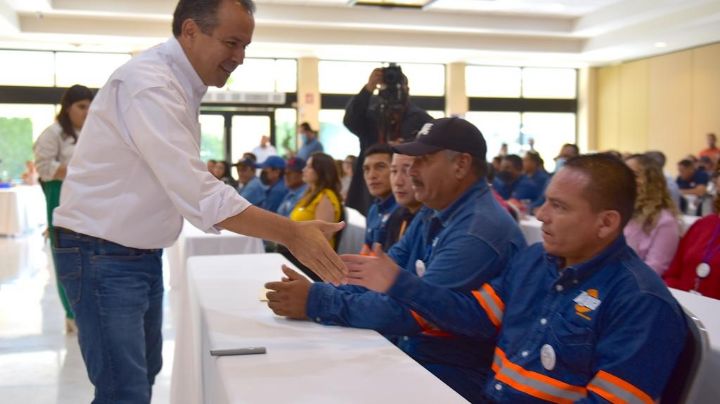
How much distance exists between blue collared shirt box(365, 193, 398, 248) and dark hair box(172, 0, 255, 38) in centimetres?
175

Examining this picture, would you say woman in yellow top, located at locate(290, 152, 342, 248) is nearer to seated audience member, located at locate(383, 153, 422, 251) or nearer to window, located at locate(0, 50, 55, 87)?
seated audience member, located at locate(383, 153, 422, 251)

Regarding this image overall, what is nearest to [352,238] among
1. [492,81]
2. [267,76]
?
[267,76]

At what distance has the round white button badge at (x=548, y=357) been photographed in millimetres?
1506

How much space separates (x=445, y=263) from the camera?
6.09 ft

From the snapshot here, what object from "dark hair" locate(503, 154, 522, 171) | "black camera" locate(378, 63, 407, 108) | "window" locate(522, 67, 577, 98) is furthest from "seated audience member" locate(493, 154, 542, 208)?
"window" locate(522, 67, 577, 98)

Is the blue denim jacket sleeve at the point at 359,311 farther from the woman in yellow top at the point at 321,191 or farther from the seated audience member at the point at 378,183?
the woman in yellow top at the point at 321,191

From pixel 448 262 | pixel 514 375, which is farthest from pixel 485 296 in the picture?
pixel 514 375

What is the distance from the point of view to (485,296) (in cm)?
180

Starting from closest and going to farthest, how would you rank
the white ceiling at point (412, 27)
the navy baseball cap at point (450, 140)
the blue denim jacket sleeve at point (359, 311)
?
the blue denim jacket sleeve at point (359, 311) → the navy baseball cap at point (450, 140) → the white ceiling at point (412, 27)

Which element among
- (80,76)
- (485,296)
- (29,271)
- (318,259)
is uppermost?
(80,76)

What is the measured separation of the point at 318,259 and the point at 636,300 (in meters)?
0.66

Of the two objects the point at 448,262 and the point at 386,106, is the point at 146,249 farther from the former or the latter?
the point at 386,106

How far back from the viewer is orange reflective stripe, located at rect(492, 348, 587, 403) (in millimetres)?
1467

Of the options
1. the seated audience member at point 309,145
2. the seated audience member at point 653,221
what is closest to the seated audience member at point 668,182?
the seated audience member at point 653,221
